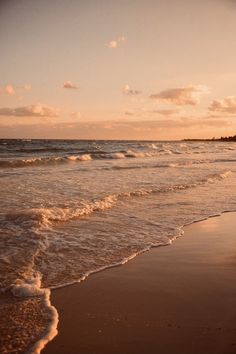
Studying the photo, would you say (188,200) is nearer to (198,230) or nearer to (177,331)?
(198,230)

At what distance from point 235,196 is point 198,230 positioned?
16.9 ft

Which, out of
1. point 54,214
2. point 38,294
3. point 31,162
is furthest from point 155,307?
point 31,162

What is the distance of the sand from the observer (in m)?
3.66

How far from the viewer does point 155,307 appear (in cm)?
446

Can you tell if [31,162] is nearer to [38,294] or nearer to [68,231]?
[68,231]

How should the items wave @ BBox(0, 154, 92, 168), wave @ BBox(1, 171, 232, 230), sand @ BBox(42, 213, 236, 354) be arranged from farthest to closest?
1. wave @ BBox(0, 154, 92, 168)
2. wave @ BBox(1, 171, 232, 230)
3. sand @ BBox(42, 213, 236, 354)

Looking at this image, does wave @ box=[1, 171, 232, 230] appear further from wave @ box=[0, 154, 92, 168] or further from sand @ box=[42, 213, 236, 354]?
wave @ box=[0, 154, 92, 168]

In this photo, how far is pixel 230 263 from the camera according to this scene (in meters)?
6.08

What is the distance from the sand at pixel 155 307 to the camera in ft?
12.0

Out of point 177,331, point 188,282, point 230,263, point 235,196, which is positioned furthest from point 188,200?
point 177,331

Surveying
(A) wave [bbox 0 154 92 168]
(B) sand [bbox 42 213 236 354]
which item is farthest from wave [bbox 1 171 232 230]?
(A) wave [bbox 0 154 92 168]

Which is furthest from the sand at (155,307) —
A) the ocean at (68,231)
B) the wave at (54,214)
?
the wave at (54,214)

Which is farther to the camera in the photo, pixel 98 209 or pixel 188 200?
pixel 188 200

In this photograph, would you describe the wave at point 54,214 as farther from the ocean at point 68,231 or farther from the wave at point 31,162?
the wave at point 31,162
